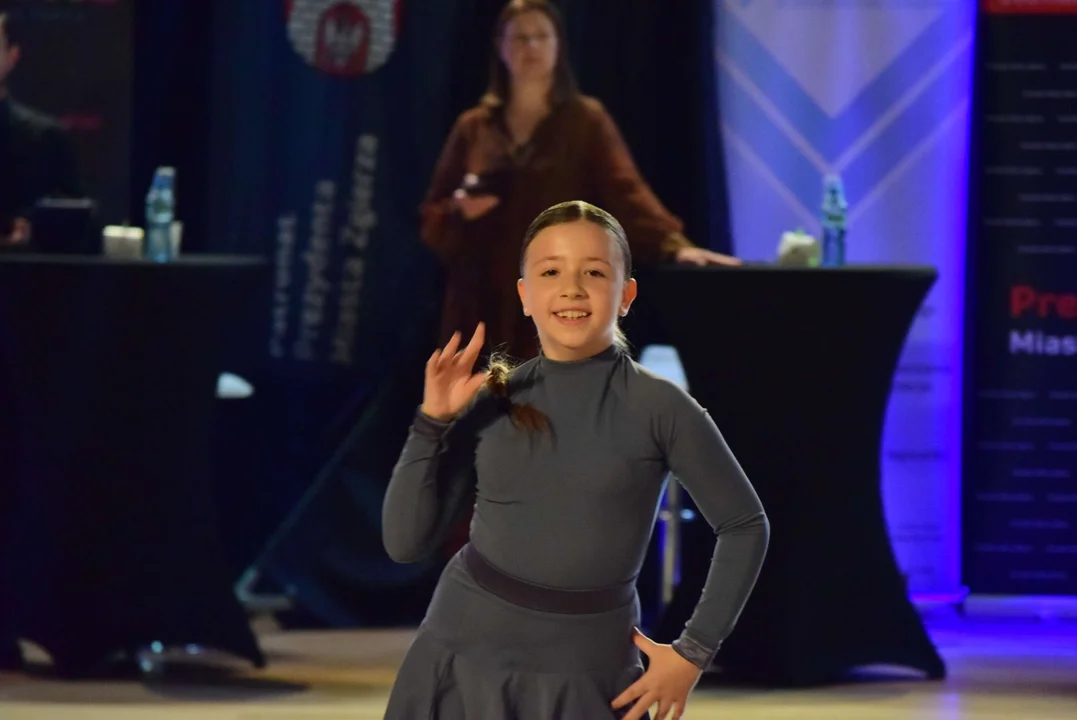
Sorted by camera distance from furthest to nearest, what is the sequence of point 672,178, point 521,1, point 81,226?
point 672,178
point 521,1
point 81,226

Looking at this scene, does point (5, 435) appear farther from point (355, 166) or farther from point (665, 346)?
point (665, 346)

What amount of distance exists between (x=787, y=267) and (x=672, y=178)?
1.00 meters

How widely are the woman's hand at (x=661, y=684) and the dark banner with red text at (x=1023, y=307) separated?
10.2 ft

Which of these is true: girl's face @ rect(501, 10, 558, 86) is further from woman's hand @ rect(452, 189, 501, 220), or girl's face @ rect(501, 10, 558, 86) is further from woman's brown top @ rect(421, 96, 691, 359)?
woman's hand @ rect(452, 189, 501, 220)

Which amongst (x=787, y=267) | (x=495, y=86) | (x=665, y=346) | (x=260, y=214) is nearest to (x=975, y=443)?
(x=665, y=346)

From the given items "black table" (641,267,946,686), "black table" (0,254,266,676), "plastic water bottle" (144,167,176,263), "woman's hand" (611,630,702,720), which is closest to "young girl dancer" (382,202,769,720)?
"woman's hand" (611,630,702,720)

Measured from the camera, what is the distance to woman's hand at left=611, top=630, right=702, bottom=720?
165 centimetres

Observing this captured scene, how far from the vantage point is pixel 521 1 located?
4230 millimetres

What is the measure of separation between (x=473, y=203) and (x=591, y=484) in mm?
2495

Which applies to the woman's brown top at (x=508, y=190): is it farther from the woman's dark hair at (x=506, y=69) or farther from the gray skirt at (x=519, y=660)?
the gray skirt at (x=519, y=660)

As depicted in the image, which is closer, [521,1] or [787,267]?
[787,267]

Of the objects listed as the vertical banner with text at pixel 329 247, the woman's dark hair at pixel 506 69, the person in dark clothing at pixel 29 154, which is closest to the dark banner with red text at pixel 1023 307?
the woman's dark hair at pixel 506 69

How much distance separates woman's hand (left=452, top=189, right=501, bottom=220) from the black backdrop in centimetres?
50

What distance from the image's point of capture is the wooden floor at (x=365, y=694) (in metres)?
3.58
